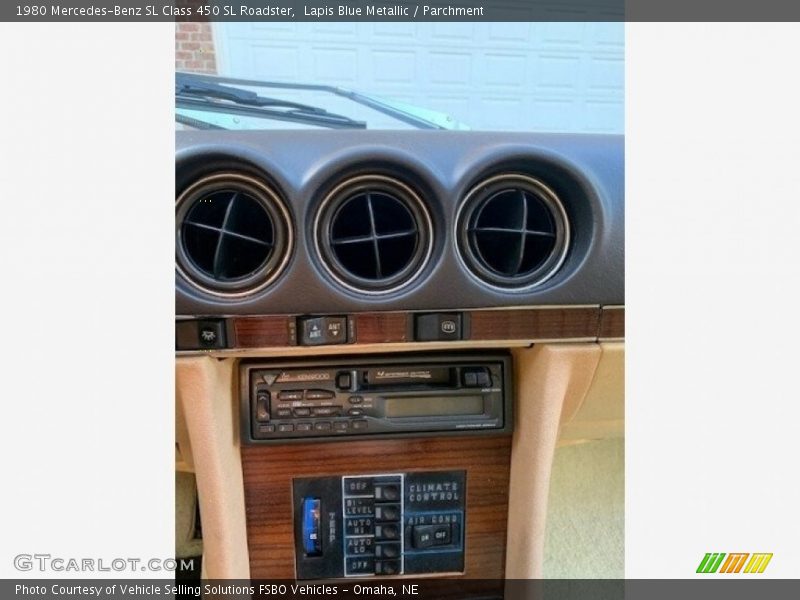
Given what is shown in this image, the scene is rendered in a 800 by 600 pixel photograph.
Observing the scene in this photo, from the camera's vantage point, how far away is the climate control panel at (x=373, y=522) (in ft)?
3.58

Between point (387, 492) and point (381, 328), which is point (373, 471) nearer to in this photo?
point (387, 492)

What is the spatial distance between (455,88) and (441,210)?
151cm

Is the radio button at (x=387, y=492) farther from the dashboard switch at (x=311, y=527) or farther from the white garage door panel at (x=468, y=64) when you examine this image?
the white garage door panel at (x=468, y=64)

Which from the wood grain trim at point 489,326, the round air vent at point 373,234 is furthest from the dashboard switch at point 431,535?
the round air vent at point 373,234

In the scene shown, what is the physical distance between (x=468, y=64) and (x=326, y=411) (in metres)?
1.55

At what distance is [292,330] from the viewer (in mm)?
833

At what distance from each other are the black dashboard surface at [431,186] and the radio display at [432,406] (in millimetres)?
264

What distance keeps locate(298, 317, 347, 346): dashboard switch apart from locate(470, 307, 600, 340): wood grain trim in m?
0.20

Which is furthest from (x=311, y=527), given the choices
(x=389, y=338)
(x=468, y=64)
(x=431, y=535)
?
(x=468, y=64)

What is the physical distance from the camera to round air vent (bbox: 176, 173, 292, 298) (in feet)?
2.52

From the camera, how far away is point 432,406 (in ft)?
3.39

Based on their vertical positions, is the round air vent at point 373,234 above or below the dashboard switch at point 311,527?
above

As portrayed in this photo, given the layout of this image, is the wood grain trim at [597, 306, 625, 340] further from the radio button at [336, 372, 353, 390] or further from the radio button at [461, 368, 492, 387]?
the radio button at [336, 372, 353, 390]

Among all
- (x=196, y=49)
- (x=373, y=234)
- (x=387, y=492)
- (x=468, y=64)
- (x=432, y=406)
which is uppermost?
(x=468, y=64)
